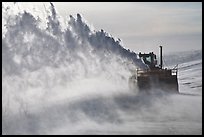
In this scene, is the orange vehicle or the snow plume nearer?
the snow plume

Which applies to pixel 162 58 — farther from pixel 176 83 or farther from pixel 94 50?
pixel 94 50

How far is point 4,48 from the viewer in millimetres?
3891

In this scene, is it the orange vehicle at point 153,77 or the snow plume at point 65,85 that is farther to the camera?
the orange vehicle at point 153,77

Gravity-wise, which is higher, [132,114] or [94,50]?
[94,50]

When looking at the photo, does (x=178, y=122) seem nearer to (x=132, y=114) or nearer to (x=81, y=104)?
(x=132, y=114)

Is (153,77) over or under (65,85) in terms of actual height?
over

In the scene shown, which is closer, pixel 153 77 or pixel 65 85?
pixel 65 85

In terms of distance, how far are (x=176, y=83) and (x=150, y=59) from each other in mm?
336

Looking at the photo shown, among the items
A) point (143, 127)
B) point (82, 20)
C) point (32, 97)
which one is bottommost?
point (143, 127)

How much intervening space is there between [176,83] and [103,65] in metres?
0.71

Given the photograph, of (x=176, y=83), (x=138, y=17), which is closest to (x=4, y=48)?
(x=138, y=17)

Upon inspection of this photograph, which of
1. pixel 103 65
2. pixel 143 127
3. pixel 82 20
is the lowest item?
pixel 143 127

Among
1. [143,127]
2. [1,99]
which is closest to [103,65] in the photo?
[143,127]

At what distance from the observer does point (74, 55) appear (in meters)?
3.99
